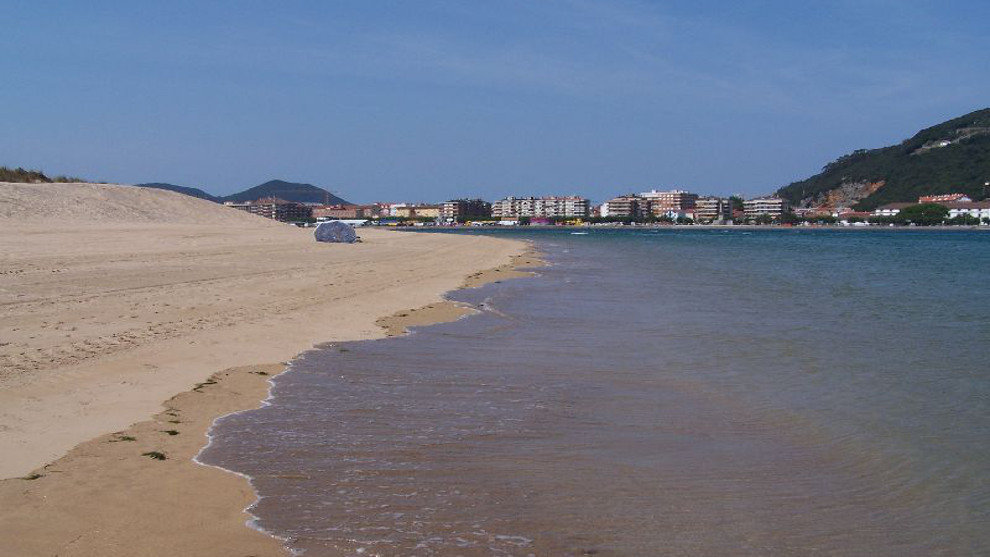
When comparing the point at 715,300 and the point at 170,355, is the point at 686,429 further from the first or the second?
the point at 715,300

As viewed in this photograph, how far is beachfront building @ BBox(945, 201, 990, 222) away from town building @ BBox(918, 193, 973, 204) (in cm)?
334

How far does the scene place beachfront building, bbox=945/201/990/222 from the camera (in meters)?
143

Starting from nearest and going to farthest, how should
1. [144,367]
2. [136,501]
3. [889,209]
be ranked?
[136,501] < [144,367] < [889,209]

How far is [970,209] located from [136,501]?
539 ft

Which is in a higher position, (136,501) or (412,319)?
(136,501)

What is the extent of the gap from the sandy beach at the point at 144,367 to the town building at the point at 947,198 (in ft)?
517

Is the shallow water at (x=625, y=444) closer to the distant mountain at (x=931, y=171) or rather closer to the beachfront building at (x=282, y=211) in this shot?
the beachfront building at (x=282, y=211)

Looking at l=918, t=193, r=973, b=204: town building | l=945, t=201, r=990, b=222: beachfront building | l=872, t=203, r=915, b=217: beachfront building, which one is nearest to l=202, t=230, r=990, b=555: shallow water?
l=945, t=201, r=990, b=222: beachfront building

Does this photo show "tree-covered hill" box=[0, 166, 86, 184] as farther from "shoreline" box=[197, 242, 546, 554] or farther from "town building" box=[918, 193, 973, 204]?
"town building" box=[918, 193, 973, 204]

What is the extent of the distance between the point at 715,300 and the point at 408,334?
26.1ft

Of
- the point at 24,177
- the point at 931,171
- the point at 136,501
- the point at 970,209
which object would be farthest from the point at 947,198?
the point at 136,501

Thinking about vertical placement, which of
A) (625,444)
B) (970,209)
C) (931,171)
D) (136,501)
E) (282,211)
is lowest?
(625,444)

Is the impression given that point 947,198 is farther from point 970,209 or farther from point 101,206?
point 101,206

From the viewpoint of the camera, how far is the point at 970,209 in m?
145
